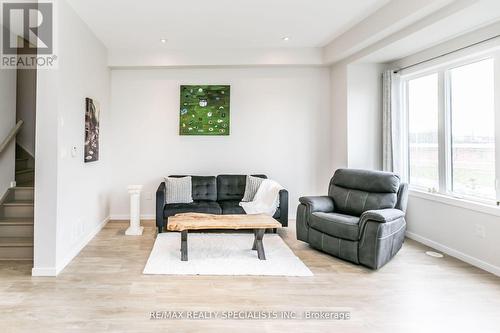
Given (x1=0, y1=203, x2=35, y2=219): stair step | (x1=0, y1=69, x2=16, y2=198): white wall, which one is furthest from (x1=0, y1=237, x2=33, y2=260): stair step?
(x1=0, y1=69, x2=16, y2=198): white wall

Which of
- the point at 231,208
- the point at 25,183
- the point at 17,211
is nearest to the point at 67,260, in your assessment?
Answer: the point at 17,211

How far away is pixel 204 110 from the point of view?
526cm

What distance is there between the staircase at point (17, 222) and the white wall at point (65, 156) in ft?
1.74

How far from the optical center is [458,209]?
3598mm

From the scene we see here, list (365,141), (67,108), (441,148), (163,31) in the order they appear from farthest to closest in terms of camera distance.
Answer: (365,141)
(163,31)
(441,148)
(67,108)

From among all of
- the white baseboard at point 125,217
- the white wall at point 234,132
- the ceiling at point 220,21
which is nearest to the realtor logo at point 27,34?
the ceiling at point 220,21

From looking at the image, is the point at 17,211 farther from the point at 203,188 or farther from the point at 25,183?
the point at 203,188

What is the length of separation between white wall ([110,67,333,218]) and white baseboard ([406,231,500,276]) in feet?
5.48

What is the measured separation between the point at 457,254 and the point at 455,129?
1.56 metres

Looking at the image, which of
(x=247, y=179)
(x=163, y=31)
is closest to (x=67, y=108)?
(x=163, y=31)

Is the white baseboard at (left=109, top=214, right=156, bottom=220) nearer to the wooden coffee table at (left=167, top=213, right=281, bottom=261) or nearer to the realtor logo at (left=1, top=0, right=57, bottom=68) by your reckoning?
the wooden coffee table at (left=167, top=213, right=281, bottom=261)

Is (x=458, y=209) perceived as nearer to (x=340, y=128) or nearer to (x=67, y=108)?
(x=340, y=128)

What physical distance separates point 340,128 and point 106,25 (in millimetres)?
3844

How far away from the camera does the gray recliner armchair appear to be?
3.18 metres
